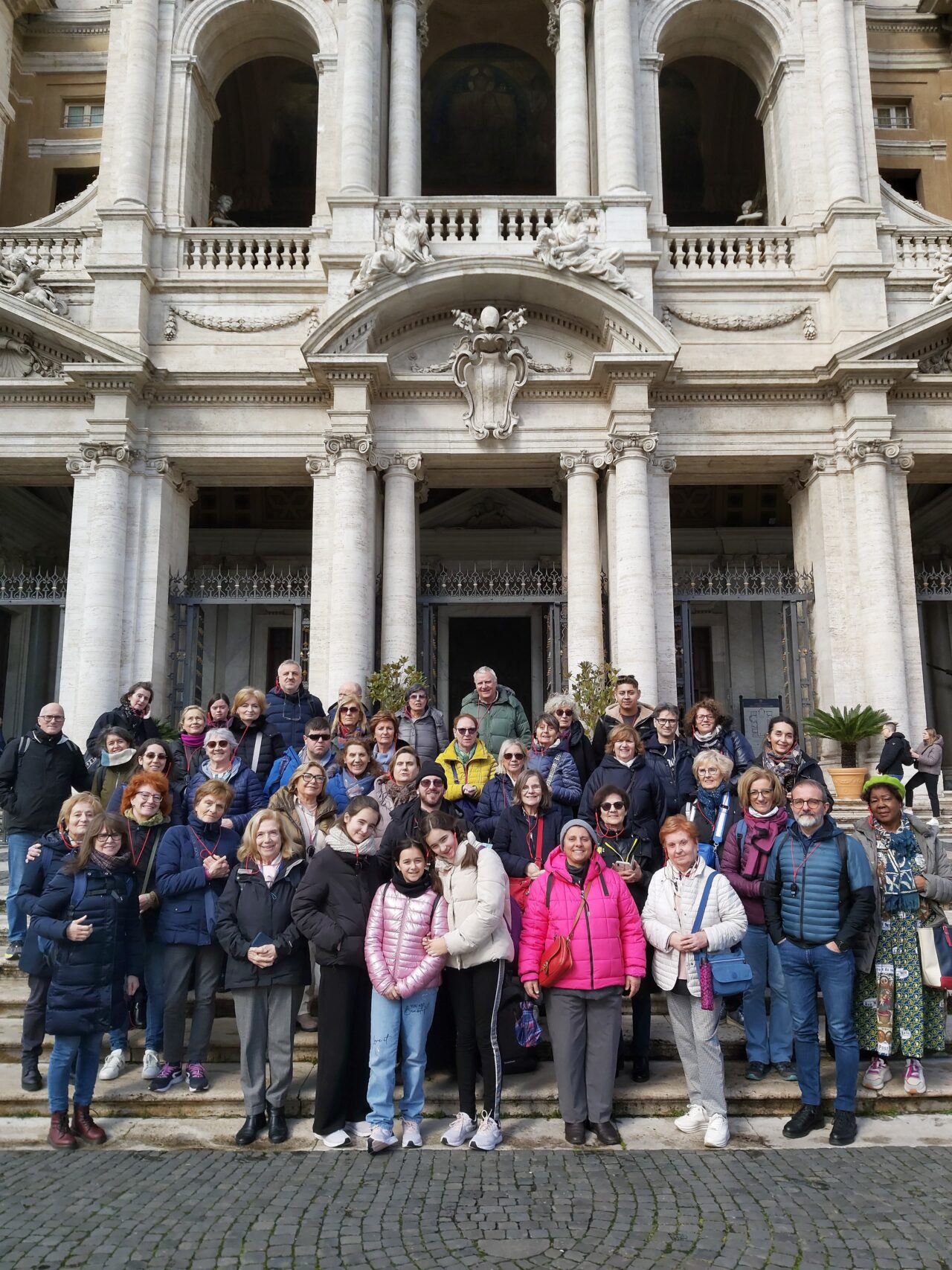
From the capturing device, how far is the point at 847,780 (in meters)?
11.7

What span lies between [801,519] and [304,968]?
11508 millimetres

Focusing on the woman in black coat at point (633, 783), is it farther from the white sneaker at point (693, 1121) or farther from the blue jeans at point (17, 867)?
the blue jeans at point (17, 867)

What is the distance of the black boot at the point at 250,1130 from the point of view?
16.3 ft

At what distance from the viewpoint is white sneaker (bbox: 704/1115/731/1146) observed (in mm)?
4926

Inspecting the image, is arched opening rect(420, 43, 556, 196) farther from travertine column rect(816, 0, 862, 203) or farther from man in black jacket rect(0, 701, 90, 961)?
man in black jacket rect(0, 701, 90, 961)

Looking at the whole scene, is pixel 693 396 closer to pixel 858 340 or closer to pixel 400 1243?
pixel 858 340

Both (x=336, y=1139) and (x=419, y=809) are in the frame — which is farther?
(x=419, y=809)

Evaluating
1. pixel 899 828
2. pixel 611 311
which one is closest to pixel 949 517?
pixel 611 311

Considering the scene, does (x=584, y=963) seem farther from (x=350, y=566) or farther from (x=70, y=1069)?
(x=350, y=566)

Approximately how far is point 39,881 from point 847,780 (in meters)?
9.58

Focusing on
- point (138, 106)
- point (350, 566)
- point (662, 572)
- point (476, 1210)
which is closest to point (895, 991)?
point (476, 1210)

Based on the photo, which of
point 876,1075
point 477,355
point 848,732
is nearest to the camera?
point 876,1075

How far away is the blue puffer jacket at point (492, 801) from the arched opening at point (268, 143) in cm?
1666

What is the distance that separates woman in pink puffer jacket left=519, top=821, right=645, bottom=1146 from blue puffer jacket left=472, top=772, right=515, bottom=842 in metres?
0.96
